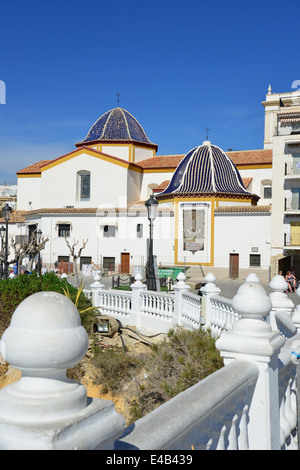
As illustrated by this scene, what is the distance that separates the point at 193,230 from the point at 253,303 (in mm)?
29056

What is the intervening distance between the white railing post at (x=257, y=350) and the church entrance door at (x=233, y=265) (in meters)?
27.8

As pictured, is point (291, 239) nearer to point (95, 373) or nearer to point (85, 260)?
point (85, 260)

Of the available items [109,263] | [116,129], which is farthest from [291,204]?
[116,129]

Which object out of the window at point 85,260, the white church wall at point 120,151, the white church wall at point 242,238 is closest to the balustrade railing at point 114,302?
the white church wall at point 242,238

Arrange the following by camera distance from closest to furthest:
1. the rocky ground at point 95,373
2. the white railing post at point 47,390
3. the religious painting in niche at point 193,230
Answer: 1. the white railing post at point 47,390
2. the rocky ground at point 95,373
3. the religious painting in niche at point 193,230

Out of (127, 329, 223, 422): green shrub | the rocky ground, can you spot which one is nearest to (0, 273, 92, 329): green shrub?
the rocky ground

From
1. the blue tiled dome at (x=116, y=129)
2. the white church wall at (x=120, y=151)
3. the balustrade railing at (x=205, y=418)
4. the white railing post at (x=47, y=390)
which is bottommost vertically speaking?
the balustrade railing at (x=205, y=418)

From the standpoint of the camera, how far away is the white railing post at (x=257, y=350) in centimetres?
314

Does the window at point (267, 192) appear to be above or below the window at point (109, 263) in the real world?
above

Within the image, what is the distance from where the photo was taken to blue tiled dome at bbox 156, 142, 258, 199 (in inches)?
1281

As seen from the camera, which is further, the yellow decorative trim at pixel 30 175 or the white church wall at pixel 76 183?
the yellow decorative trim at pixel 30 175

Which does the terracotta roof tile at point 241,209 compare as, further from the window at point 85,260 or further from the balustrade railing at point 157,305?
the balustrade railing at point 157,305

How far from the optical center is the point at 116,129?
42.0 m
